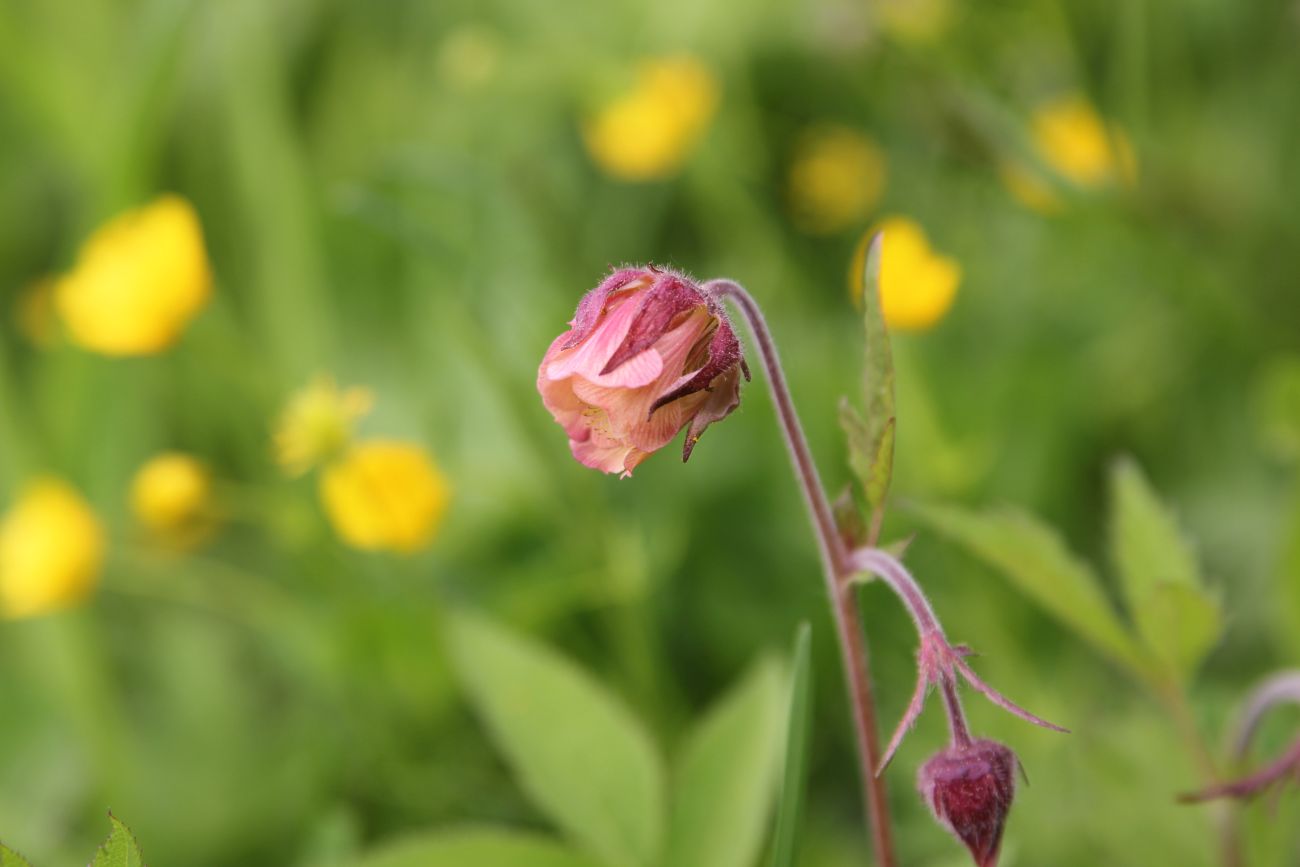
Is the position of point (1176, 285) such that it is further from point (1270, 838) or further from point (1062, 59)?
point (1270, 838)

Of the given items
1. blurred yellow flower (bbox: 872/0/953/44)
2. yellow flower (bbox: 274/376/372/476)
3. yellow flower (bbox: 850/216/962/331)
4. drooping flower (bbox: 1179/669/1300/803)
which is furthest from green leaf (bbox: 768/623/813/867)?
blurred yellow flower (bbox: 872/0/953/44)

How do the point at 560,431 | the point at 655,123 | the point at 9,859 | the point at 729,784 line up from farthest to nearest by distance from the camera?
the point at 655,123 < the point at 560,431 < the point at 729,784 < the point at 9,859

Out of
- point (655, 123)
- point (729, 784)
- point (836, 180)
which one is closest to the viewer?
point (729, 784)

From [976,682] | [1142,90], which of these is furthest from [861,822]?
[1142,90]

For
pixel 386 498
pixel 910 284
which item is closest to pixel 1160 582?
pixel 910 284

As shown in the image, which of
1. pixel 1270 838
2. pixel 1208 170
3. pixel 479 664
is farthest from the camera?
pixel 1208 170

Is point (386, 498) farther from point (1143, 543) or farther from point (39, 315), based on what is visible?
point (39, 315)

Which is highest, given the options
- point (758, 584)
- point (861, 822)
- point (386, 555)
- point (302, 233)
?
point (302, 233)

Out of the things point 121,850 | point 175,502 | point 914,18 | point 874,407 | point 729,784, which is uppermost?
point 914,18
